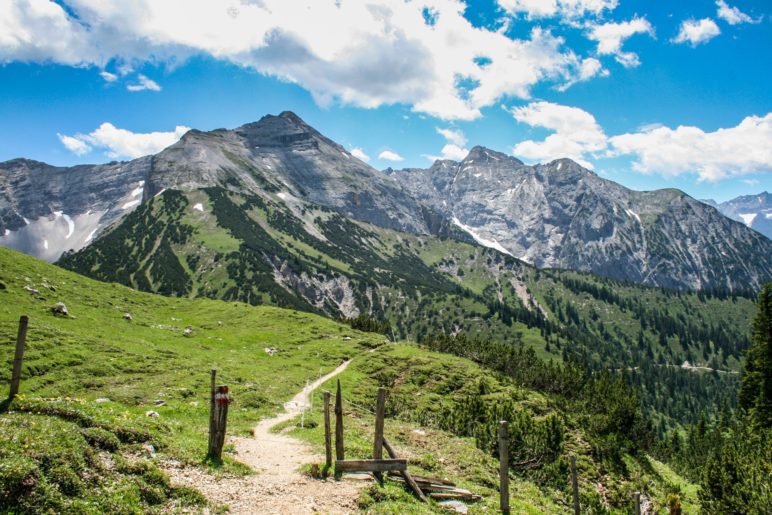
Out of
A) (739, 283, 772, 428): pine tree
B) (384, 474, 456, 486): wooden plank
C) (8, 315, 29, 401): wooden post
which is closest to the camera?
(8, 315, 29, 401): wooden post

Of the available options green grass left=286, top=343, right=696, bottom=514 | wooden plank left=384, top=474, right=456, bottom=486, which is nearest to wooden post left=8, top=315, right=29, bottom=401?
green grass left=286, top=343, right=696, bottom=514

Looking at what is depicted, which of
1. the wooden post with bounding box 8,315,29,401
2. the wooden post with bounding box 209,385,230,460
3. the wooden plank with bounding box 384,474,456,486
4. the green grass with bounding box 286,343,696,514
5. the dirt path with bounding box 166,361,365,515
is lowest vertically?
the green grass with bounding box 286,343,696,514

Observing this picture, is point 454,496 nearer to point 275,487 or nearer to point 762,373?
point 275,487

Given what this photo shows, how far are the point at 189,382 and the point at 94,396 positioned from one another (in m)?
9.96

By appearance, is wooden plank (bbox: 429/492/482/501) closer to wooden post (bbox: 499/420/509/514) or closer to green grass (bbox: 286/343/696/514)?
green grass (bbox: 286/343/696/514)

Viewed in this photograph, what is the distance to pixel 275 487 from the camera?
20719 millimetres

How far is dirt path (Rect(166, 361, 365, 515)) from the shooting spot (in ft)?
60.5

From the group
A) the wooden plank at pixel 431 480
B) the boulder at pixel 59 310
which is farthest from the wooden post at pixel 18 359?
the boulder at pixel 59 310

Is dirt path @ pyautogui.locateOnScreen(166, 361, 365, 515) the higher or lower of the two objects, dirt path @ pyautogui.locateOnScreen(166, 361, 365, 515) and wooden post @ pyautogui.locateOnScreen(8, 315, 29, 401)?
the lower

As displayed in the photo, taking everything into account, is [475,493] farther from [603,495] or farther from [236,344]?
[236,344]

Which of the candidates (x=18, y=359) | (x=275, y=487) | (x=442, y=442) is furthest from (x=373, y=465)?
(x=442, y=442)

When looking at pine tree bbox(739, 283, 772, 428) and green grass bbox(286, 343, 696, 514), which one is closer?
green grass bbox(286, 343, 696, 514)

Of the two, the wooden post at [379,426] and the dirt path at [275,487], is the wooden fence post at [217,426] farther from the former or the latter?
the wooden post at [379,426]

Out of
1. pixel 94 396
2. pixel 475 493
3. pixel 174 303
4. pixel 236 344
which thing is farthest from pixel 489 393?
pixel 174 303
